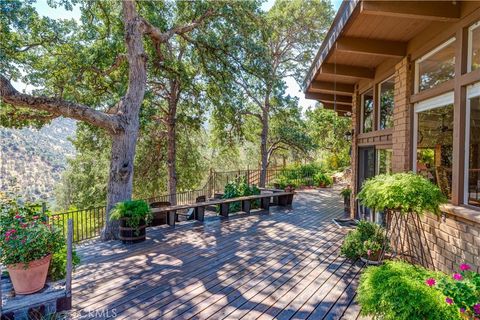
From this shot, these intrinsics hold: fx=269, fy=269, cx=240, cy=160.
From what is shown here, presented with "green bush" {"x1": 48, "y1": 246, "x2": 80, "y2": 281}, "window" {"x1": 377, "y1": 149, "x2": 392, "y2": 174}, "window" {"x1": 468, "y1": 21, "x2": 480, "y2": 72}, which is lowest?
"green bush" {"x1": 48, "y1": 246, "x2": 80, "y2": 281}

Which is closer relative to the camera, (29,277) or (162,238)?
(29,277)

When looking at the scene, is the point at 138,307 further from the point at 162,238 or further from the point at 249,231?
the point at 249,231

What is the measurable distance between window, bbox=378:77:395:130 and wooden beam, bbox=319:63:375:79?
1.27 ft

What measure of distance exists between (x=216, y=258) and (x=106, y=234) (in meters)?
2.70

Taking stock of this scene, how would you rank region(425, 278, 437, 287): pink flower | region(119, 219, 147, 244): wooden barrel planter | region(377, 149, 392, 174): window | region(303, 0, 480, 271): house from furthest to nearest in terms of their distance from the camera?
1. region(377, 149, 392, 174): window
2. region(119, 219, 147, 244): wooden barrel planter
3. region(303, 0, 480, 271): house
4. region(425, 278, 437, 287): pink flower

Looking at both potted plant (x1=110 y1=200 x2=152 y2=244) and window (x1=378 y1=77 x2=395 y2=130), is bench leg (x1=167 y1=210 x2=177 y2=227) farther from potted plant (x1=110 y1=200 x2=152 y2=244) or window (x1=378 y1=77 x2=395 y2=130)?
window (x1=378 y1=77 x2=395 y2=130)

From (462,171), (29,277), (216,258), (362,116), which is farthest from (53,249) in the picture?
(362,116)

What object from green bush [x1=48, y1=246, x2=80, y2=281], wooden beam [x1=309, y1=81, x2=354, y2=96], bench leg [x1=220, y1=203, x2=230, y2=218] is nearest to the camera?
green bush [x1=48, y1=246, x2=80, y2=281]

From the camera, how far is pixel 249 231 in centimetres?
587

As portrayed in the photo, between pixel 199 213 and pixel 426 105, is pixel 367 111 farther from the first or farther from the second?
pixel 199 213

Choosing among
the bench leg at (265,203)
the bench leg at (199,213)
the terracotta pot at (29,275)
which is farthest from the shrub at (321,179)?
the terracotta pot at (29,275)

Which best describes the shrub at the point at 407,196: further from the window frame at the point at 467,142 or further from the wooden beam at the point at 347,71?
the wooden beam at the point at 347,71

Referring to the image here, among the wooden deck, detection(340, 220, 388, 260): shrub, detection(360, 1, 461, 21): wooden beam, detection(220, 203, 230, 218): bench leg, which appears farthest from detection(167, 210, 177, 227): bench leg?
detection(360, 1, 461, 21): wooden beam

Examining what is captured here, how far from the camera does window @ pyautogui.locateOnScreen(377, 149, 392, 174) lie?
5152 millimetres
